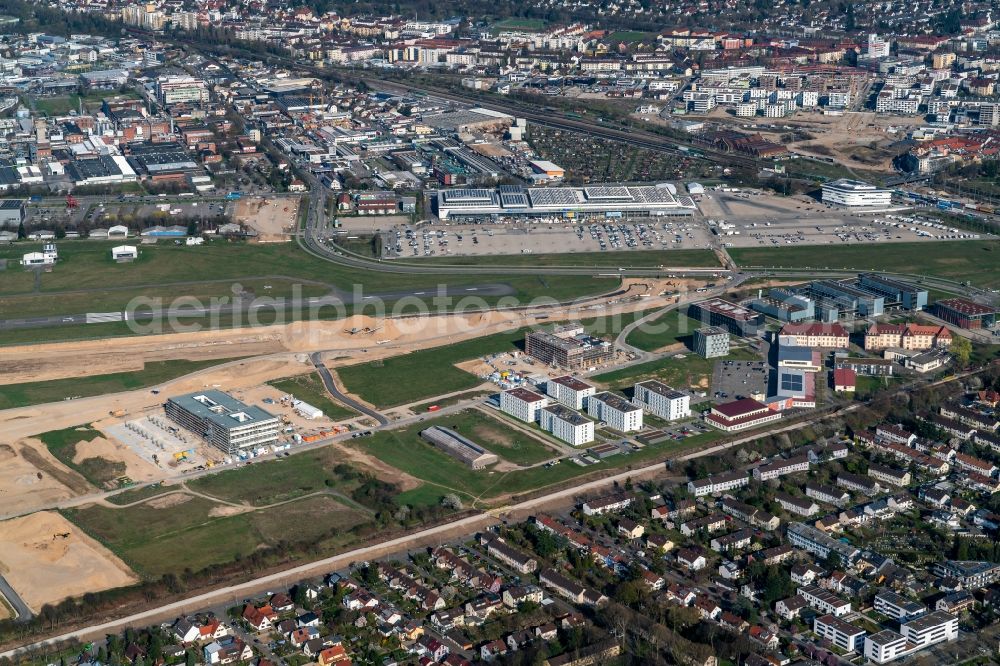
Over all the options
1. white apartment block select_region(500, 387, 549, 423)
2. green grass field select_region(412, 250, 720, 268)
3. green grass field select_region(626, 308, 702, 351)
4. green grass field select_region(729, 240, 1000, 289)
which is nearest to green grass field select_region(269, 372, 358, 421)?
white apartment block select_region(500, 387, 549, 423)

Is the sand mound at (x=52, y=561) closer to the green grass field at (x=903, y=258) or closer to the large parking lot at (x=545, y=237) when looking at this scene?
the large parking lot at (x=545, y=237)

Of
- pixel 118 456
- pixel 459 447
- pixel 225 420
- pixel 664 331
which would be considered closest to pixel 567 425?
pixel 459 447

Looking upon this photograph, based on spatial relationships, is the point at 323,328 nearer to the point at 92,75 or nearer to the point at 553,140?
the point at 553,140

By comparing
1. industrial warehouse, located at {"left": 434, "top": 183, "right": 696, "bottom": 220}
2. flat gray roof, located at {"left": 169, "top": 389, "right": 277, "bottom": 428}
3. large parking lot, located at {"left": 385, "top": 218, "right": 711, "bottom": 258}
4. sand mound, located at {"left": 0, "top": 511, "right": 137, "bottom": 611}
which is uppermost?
industrial warehouse, located at {"left": 434, "top": 183, "right": 696, "bottom": 220}

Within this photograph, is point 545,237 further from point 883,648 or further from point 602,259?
point 883,648

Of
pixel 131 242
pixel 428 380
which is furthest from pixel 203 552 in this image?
pixel 131 242

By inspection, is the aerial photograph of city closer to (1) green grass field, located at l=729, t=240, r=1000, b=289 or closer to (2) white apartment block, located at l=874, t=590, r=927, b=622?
(2) white apartment block, located at l=874, t=590, r=927, b=622
